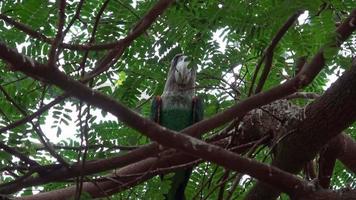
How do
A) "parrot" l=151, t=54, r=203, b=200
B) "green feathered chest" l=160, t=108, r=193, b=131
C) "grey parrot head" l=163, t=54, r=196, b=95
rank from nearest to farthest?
"grey parrot head" l=163, t=54, r=196, b=95 → "parrot" l=151, t=54, r=203, b=200 → "green feathered chest" l=160, t=108, r=193, b=131

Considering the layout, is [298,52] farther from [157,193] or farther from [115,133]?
[115,133]

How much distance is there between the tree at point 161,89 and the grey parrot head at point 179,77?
3.7 inches

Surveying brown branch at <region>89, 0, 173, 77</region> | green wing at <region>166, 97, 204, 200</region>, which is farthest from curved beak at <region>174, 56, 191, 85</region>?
brown branch at <region>89, 0, 173, 77</region>

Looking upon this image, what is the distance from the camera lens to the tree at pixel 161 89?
1.96m

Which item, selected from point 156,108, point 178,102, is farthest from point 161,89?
point 178,102

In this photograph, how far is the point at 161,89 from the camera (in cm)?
369

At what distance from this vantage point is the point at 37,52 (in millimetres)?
2709

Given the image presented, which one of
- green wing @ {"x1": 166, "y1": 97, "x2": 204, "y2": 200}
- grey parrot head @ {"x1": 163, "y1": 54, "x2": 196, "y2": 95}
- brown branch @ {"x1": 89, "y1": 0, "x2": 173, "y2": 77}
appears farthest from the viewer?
grey parrot head @ {"x1": 163, "y1": 54, "x2": 196, "y2": 95}

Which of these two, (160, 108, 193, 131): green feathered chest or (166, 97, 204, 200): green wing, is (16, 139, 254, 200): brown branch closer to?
(166, 97, 204, 200): green wing

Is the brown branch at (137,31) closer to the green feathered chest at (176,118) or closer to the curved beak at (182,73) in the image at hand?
the curved beak at (182,73)

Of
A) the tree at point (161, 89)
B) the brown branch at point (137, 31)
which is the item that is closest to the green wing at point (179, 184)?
the tree at point (161, 89)

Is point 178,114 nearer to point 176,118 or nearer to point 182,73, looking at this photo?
point 176,118

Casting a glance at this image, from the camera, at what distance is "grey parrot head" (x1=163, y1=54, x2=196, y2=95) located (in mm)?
3561

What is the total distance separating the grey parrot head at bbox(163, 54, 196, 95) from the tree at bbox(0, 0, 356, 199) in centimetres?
9
